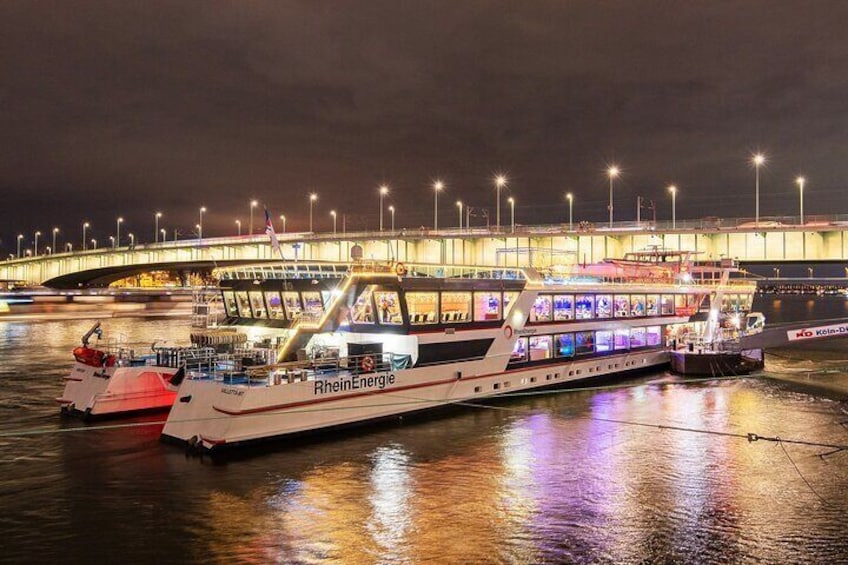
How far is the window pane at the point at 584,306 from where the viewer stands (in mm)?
35156

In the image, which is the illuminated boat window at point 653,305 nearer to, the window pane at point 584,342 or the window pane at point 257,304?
the window pane at point 584,342

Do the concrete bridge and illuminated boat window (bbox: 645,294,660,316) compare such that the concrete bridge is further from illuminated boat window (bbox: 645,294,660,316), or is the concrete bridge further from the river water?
the river water

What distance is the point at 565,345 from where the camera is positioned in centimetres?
3472

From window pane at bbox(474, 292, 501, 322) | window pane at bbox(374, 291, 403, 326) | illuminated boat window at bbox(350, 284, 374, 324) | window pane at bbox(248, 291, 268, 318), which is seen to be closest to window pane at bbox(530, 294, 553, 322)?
window pane at bbox(474, 292, 501, 322)

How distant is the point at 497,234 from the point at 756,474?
156 feet

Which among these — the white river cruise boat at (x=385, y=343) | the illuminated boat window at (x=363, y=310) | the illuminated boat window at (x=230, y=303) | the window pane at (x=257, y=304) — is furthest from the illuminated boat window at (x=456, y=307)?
the illuminated boat window at (x=230, y=303)

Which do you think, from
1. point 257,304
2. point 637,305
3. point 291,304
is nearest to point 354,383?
point 291,304

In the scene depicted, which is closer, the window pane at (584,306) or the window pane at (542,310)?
the window pane at (542,310)

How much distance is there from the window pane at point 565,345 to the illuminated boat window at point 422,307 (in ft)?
30.2

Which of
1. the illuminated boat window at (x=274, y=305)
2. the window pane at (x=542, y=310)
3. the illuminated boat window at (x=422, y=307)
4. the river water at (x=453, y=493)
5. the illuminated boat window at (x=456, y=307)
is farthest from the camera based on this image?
the window pane at (x=542, y=310)

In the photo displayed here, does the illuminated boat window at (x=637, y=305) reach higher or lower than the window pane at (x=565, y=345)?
higher

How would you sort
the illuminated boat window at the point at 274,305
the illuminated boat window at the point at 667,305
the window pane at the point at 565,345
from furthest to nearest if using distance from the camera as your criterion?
1. the illuminated boat window at the point at 667,305
2. the window pane at the point at 565,345
3. the illuminated boat window at the point at 274,305

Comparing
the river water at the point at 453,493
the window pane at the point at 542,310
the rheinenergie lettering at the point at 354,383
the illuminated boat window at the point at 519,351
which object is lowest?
the river water at the point at 453,493

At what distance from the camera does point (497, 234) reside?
2621 inches
